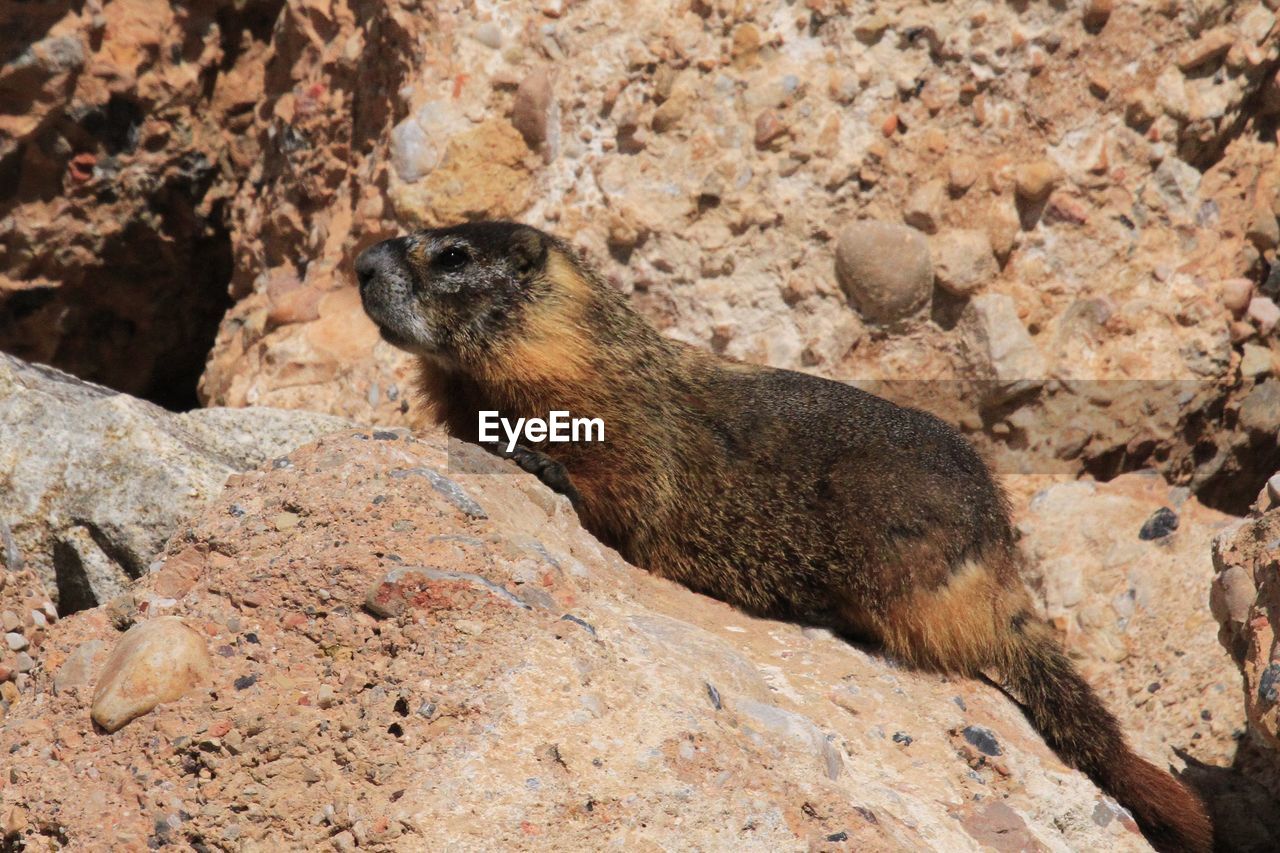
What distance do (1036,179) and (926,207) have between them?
0.47 m

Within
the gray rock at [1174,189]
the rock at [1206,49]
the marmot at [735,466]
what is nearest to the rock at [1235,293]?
the gray rock at [1174,189]

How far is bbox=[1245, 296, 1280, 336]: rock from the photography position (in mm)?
5832

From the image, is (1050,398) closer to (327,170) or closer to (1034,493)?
(1034,493)

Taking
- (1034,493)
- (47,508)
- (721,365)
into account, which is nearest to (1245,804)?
(1034,493)

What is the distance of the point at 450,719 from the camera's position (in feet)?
10.0

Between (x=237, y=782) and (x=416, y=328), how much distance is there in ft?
6.71

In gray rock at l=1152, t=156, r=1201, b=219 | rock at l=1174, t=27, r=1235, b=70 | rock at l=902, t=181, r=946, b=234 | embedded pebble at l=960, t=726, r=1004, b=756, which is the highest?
rock at l=1174, t=27, r=1235, b=70

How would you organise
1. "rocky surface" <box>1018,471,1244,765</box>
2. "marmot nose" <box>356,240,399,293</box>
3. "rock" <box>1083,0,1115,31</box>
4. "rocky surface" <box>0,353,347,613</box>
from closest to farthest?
"rocky surface" <box>0,353,347,613</box> → "marmot nose" <box>356,240,399,293</box> → "rocky surface" <box>1018,471,1244,765</box> → "rock" <box>1083,0,1115,31</box>

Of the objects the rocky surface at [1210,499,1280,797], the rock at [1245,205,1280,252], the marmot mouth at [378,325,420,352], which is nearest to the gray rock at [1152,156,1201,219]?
the rock at [1245,205,1280,252]

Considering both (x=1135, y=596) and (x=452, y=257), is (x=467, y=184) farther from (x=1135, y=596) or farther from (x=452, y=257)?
(x=1135, y=596)

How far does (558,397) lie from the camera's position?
15.4 ft

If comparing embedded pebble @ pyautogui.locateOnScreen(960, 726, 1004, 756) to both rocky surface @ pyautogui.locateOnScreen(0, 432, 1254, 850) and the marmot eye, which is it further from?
the marmot eye

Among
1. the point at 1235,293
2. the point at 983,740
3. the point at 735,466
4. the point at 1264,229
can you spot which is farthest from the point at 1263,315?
the point at 983,740

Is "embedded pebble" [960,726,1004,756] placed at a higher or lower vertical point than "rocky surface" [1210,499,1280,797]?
lower
